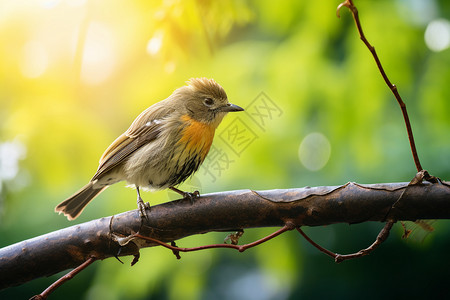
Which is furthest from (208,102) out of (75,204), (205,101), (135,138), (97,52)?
(75,204)

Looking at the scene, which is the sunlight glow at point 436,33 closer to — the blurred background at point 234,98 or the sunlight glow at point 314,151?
the blurred background at point 234,98

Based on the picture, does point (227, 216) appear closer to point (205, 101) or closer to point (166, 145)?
point (166, 145)

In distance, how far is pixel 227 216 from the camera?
8.13 ft

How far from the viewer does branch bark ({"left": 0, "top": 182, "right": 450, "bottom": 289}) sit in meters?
2.23

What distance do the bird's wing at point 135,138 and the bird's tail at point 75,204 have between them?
23 cm

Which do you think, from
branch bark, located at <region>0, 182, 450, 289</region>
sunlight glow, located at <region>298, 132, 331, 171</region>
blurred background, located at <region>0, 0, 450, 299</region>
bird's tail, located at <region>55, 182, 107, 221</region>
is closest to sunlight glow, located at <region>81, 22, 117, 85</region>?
blurred background, located at <region>0, 0, 450, 299</region>

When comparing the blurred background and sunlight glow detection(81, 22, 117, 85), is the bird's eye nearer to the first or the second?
the blurred background

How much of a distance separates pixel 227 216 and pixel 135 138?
1533mm

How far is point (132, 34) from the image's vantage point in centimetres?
378

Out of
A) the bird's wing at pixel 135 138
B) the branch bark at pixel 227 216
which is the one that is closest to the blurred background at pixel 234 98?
the bird's wing at pixel 135 138

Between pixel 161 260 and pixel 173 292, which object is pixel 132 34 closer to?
pixel 161 260

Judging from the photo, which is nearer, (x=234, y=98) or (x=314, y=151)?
(x=234, y=98)

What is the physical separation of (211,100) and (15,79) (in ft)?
5.08

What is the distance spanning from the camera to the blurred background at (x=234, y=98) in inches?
136
